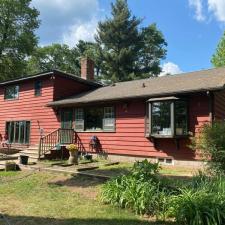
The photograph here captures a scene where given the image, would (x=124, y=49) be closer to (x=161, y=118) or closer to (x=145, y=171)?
(x=161, y=118)

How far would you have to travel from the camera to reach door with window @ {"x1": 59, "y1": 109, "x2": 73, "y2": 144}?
1882 cm

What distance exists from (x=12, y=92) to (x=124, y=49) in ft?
66.4

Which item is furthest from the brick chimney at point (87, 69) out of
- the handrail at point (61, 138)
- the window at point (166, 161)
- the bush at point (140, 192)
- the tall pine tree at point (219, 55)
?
the tall pine tree at point (219, 55)

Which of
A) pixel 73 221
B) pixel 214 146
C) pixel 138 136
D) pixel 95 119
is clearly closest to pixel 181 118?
pixel 138 136

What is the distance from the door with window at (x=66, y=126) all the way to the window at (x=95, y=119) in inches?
18.8

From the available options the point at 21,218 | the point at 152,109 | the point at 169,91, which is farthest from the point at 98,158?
the point at 21,218

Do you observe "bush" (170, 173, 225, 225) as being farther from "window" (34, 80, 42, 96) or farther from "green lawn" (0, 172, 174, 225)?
"window" (34, 80, 42, 96)

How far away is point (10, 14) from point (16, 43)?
3130mm

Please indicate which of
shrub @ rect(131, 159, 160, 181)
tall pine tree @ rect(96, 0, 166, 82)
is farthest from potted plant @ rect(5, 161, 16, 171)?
tall pine tree @ rect(96, 0, 166, 82)

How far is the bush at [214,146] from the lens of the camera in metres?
10.7

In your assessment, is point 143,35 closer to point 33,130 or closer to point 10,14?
point 10,14

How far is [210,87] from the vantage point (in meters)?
12.9

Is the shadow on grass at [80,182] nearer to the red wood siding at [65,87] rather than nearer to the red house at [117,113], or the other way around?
the red house at [117,113]

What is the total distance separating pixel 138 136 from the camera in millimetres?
15781
